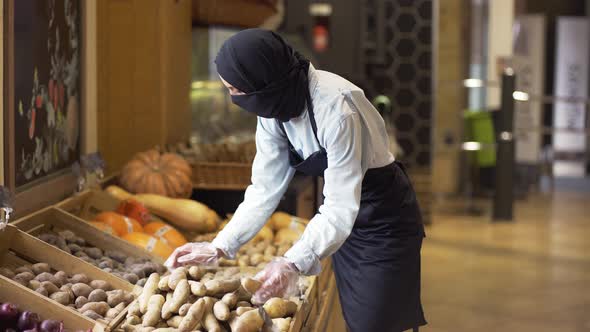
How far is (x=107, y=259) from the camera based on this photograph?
3.29 m

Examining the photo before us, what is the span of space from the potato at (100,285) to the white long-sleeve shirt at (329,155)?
0.43 m

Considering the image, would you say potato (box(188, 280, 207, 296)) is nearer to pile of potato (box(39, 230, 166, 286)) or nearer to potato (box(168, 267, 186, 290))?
potato (box(168, 267, 186, 290))

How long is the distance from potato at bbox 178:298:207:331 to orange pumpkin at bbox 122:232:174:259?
45.6 inches

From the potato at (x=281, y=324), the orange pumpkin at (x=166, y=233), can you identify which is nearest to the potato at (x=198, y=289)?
the potato at (x=281, y=324)

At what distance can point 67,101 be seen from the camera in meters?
4.09

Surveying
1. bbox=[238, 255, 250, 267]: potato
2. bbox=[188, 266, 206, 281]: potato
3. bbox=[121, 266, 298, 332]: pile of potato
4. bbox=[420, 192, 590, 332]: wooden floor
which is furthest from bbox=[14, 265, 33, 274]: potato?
bbox=[420, 192, 590, 332]: wooden floor

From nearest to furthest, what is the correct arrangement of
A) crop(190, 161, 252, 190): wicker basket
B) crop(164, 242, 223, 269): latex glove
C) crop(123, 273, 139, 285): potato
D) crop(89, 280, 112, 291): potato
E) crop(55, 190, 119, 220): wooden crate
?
crop(164, 242, 223, 269): latex glove < crop(89, 280, 112, 291): potato < crop(123, 273, 139, 285): potato < crop(55, 190, 119, 220): wooden crate < crop(190, 161, 252, 190): wicker basket

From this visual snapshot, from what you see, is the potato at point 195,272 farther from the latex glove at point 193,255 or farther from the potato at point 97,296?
the potato at point 97,296

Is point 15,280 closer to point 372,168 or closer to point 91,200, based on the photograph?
point 372,168

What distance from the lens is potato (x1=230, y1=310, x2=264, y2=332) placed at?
2.47 metres

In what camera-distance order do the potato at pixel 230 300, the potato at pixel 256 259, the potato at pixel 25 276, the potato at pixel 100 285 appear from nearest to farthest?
the potato at pixel 230 300
the potato at pixel 25 276
the potato at pixel 100 285
the potato at pixel 256 259

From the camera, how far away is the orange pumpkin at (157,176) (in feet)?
14.9

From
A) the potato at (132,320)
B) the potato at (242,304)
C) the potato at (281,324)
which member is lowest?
the potato at (281,324)

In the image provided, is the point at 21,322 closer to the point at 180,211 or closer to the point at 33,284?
the point at 33,284
